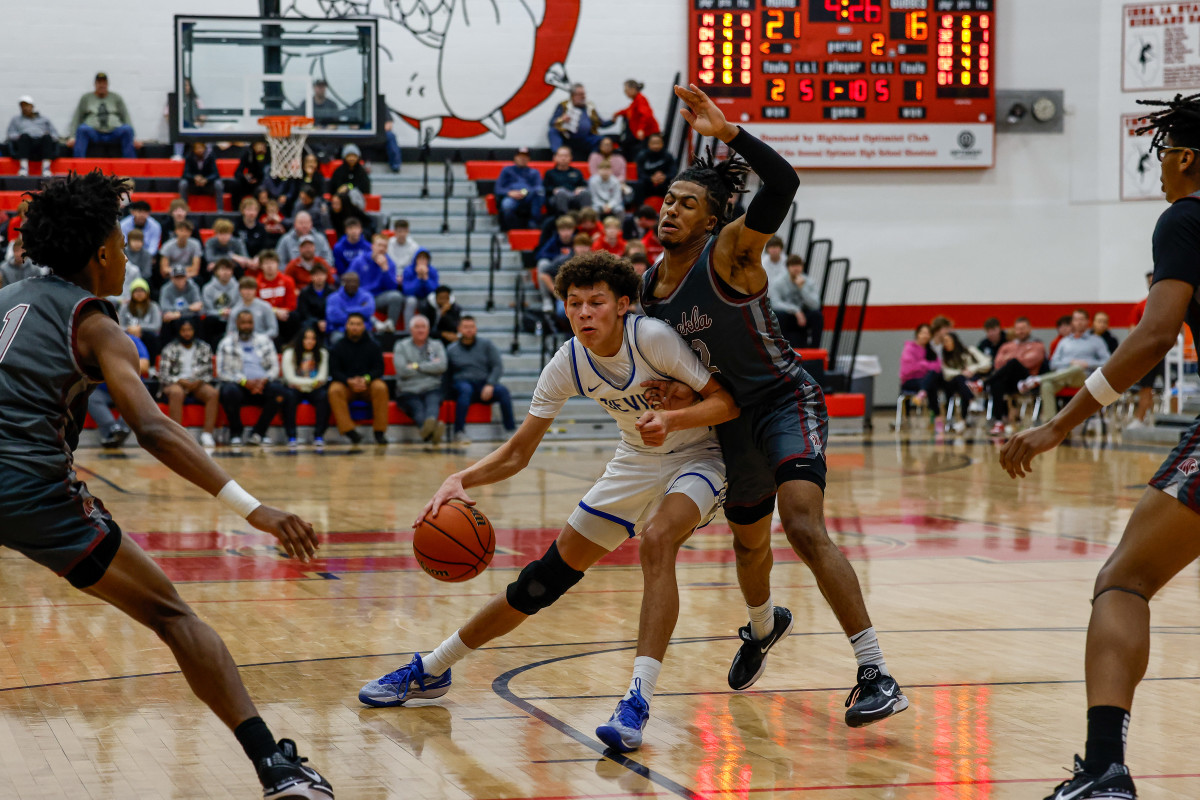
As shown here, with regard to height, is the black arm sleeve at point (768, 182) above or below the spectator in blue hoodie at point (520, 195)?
below

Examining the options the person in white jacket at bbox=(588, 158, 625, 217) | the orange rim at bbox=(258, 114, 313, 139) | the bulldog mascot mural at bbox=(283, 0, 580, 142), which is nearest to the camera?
the orange rim at bbox=(258, 114, 313, 139)

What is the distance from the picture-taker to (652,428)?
13.7ft

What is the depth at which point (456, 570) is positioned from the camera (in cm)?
445

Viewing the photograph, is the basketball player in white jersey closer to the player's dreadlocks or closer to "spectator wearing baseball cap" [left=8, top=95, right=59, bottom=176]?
the player's dreadlocks

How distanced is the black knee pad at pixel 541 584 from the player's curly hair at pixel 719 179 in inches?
52.1

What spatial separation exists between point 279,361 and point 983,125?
11.5m

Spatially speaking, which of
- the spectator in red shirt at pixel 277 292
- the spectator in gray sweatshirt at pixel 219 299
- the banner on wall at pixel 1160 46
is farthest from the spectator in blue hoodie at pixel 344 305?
the banner on wall at pixel 1160 46

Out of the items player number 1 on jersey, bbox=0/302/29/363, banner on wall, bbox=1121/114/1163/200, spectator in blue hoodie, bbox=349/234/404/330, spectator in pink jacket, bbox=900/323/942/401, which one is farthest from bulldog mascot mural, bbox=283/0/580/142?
player number 1 on jersey, bbox=0/302/29/363

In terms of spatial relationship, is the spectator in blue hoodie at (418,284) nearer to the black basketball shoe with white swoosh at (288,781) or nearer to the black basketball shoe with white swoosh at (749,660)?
the black basketball shoe with white swoosh at (749,660)

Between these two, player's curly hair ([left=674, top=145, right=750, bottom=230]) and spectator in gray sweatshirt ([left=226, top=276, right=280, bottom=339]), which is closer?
player's curly hair ([left=674, top=145, right=750, bottom=230])

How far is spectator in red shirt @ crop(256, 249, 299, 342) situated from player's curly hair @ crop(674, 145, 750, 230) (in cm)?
1112

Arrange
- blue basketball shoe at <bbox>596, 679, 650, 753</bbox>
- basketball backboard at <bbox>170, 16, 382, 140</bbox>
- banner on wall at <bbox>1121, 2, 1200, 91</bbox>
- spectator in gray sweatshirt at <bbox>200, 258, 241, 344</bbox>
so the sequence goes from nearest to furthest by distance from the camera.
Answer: blue basketball shoe at <bbox>596, 679, 650, 753</bbox> → spectator in gray sweatshirt at <bbox>200, 258, 241, 344</bbox> → basketball backboard at <bbox>170, 16, 382, 140</bbox> → banner on wall at <bbox>1121, 2, 1200, 91</bbox>

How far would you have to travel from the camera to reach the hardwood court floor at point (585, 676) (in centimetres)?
379

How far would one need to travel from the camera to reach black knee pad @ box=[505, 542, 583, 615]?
4.48 m
